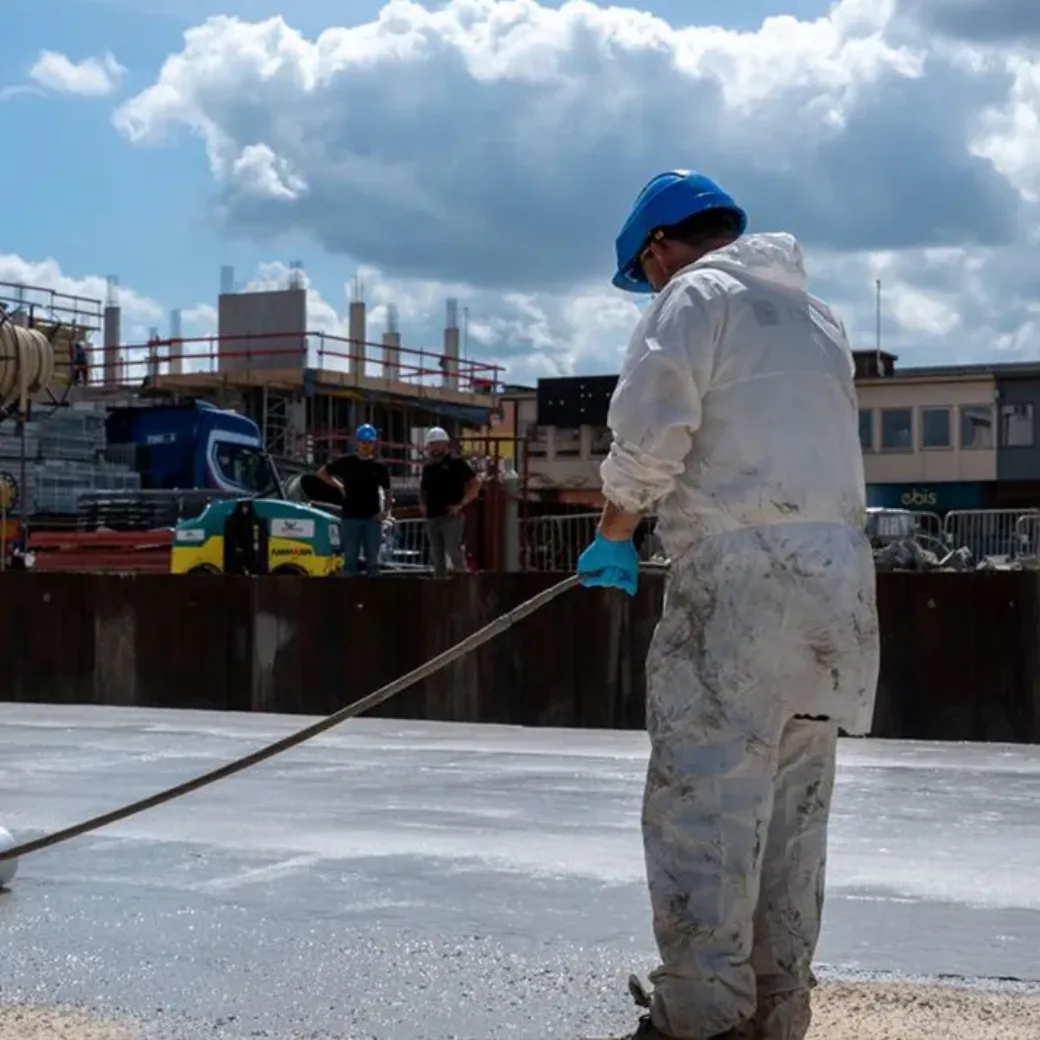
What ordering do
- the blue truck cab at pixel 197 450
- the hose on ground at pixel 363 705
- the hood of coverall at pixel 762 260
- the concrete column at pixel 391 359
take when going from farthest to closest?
the concrete column at pixel 391 359
the blue truck cab at pixel 197 450
the hose on ground at pixel 363 705
the hood of coverall at pixel 762 260

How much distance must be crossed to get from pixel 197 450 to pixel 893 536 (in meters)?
10.2

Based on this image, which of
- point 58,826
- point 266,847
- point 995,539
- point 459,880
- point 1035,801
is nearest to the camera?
point 459,880

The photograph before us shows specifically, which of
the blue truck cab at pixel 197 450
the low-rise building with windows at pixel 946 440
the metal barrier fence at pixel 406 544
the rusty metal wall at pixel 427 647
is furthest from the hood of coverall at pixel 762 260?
the low-rise building with windows at pixel 946 440

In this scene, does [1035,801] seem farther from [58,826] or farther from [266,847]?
[58,826]

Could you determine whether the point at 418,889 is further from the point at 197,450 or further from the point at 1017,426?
the point at 1017,426

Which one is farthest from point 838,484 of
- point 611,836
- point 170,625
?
point 170,625

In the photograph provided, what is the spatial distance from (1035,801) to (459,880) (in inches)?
119

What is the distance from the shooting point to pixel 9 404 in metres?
28.5

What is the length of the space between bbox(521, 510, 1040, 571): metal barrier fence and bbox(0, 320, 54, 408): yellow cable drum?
8140mm

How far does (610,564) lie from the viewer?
159 inches

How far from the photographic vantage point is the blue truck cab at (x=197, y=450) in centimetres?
2611

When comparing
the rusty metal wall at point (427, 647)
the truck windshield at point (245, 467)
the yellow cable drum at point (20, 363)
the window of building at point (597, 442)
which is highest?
the window of building at point (597, 442)

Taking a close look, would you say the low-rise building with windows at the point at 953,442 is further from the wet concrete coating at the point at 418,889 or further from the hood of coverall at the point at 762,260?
the hood of coverall at the point at 762,260

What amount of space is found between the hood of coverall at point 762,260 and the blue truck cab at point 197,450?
2156cm
